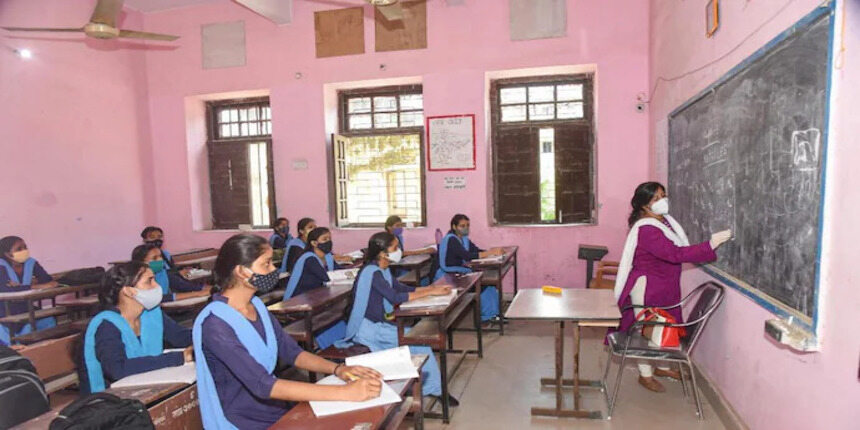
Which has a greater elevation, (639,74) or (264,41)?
(264,41)

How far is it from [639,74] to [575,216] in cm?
183

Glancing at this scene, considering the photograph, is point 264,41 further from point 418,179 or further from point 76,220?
point 76,220

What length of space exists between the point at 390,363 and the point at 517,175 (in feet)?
15.7

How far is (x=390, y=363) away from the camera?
1.79 m

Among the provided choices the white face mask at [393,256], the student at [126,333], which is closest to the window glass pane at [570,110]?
the white face mask at [393,256]

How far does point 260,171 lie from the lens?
7.16 meters

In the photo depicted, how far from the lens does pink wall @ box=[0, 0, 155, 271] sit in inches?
211

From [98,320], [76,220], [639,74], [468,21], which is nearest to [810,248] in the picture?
[98,320]

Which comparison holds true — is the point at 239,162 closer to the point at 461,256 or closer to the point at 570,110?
the point at 461,256

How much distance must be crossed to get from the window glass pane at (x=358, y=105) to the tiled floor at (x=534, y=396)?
Result: 377cm

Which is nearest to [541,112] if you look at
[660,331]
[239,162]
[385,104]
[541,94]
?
[541,94]

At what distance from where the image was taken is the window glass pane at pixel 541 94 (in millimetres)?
6176

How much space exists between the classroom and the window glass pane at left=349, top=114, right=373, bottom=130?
0.05m

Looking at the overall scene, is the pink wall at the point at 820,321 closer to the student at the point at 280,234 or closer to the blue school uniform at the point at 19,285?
the student at the point at 280,234
